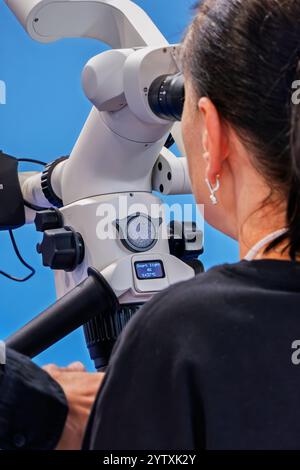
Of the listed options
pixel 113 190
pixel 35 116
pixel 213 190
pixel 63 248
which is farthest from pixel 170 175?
pixel 35 116

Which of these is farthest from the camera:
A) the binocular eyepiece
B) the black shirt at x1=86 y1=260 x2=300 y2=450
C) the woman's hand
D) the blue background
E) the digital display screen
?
the blue background

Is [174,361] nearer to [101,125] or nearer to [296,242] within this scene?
[296,242]

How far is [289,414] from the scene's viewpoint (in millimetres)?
618

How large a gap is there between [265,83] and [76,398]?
332mm

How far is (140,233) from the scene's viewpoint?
105cm

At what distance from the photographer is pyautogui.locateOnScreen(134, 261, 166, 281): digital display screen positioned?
1.04m

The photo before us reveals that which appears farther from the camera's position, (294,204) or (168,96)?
(168,96)

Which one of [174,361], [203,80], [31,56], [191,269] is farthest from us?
[31,56]

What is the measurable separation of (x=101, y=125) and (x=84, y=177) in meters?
0.08

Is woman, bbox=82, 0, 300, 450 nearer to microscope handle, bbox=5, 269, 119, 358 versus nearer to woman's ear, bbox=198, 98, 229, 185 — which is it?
woman's ear, bbox=198, 98, 229, 185

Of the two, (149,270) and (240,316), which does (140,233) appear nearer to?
(149,270)

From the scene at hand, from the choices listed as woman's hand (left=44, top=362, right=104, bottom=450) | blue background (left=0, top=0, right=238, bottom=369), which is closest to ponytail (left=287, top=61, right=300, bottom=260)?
woman's hand (left=44, top=362, right=104, bottom=450)

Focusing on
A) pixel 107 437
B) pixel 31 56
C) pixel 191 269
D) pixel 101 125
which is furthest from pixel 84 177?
pixel 31 56

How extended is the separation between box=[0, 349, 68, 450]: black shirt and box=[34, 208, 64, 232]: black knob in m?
0.44
